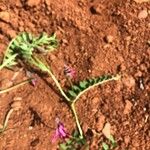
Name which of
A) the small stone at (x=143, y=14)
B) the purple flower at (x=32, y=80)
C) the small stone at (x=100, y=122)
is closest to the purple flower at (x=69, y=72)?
the purple flower at (x=32, y=80)

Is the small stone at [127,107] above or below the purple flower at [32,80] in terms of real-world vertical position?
below

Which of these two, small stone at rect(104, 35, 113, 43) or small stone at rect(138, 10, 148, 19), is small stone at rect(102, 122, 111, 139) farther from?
small stone at rect(138, 10, 148, 19)

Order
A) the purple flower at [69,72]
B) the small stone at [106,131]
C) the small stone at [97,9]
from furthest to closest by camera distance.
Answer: the small stone at [97,9], the purple flower at [69,72], the small stone at [106,131]

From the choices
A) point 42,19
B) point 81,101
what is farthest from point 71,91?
point 42,19

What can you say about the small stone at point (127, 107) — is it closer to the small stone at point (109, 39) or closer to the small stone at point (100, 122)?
the small stone at point (100, 122)

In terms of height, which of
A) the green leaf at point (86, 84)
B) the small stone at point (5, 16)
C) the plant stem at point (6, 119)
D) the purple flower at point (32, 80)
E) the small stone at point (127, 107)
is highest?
the small stone at point (5, 16)

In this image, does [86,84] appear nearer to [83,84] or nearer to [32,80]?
[83,84]

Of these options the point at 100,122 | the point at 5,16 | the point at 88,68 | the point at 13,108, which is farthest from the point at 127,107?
the point at 5,16
